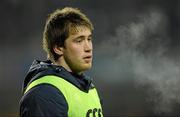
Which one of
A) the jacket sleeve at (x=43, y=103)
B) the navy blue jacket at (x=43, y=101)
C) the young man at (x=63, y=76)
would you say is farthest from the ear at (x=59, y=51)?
the jacket sleeve at (x=43, y=103)

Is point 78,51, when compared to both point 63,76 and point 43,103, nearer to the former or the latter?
point 63,76

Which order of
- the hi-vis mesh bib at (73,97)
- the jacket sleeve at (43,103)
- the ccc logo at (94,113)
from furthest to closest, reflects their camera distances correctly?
the ccc logo at (94,113) → the hi-vis mesh bib at (73,97) → the jacket sleeve at (43,103)

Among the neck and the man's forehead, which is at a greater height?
the man's forehead

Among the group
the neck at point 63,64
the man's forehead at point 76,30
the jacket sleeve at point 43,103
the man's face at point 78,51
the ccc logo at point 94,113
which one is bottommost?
the ccc logo at point 94,113

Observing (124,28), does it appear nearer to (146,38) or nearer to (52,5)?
(146,38)

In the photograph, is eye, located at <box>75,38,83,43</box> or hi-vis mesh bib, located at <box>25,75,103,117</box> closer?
hi-vis mesh bib, located at <box>25,75,103,117</box>

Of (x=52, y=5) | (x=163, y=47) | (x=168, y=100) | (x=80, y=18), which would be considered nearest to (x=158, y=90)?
(x=168, y=100)

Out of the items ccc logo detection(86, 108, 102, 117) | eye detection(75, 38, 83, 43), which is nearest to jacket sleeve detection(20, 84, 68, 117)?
ccc logo detection(86, 108, 102, 117)

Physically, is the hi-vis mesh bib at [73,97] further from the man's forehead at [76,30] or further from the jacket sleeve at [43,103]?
the man's forehead at [76,30]

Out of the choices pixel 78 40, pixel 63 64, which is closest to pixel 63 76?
pixel 63 64

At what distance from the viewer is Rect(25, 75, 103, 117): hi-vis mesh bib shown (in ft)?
6.41

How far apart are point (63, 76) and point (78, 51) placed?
16cm

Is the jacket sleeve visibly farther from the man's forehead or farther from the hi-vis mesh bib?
the man's forehead

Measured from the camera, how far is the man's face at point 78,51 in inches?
82.9
